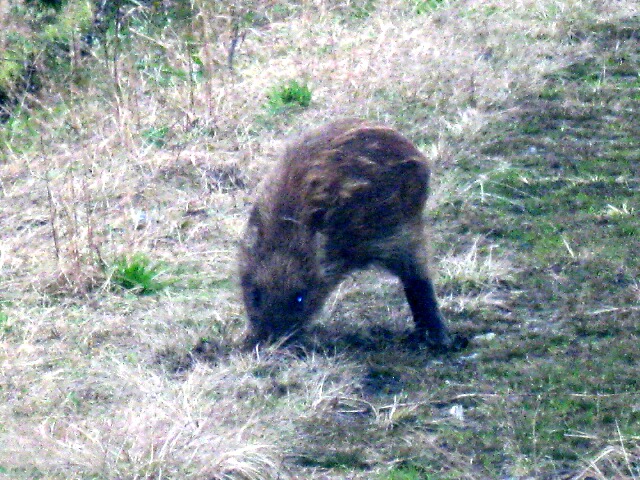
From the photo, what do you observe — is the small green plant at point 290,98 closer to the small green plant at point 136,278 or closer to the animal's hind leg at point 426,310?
the small green plant at point 136,278

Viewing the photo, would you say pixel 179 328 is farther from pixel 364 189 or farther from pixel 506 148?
pixel 506 148

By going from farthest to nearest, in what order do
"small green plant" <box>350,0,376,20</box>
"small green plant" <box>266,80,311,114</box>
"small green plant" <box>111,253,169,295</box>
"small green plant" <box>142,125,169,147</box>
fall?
"small green plant" <box>350,0,376,20</box>, "small green plant" <box>266,80,311,114</box>, "small green plant" <box>142,125,169,147</box>, "small green plant" <box>111,253,169,295</box>

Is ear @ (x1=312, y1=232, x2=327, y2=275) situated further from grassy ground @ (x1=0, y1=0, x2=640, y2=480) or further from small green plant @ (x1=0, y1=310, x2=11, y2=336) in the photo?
small green plant @ (x1=0, y1=310, x2=11, y2=336)

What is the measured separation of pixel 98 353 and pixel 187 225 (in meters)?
1.58

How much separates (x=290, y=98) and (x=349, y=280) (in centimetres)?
262

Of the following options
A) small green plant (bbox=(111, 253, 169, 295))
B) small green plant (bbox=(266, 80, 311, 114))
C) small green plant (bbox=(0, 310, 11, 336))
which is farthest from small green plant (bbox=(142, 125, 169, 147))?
small green plant (bbox=(0, 310, 11, 336))

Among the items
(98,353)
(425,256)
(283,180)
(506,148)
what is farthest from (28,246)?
(506,148)

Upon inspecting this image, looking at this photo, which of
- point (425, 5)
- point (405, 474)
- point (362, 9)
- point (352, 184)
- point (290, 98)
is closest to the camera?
point (405, 474)

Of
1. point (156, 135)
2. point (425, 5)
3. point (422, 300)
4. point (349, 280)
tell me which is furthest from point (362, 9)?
point (422, 300)

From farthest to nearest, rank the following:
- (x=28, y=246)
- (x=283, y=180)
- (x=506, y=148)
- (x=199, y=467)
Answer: (x=506, y=148) < (x=28, y=246) < (x=283, y=180) < (x=199, y=467)

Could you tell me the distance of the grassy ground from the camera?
140 inches

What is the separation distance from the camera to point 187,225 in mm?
5902

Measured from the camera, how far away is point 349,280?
16.6 feet

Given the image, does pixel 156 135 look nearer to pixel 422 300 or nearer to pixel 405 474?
pixel 422 300
